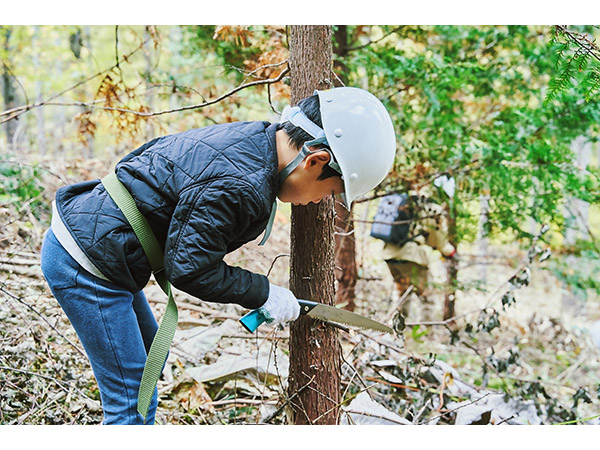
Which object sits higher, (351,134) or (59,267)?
(351,134)

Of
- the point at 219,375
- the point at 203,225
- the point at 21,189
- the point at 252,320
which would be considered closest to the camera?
the point at 203,225

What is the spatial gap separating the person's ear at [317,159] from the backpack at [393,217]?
2889 millimetres

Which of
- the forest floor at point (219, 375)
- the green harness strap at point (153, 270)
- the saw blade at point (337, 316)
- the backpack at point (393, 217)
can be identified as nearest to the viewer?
the green harness strap at point (153, 270)

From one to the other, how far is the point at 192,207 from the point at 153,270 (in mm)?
408

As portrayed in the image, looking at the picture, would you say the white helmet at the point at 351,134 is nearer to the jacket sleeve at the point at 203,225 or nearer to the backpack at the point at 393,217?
the jacket sleeve at the point at 203,225

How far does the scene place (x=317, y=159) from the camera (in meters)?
1.95

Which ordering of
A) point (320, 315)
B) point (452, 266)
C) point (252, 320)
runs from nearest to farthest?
1. point (252, 320)
2. point (320, 315)
3. point (452, 266)

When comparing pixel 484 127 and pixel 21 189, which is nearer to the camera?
pixel 484 127

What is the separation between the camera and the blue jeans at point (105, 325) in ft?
6.30

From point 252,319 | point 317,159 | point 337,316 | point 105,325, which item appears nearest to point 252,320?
point 252,319

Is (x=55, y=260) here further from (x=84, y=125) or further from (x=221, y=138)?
(x=84, y=125)

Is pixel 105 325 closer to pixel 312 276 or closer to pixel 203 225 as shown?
pixel 203 225

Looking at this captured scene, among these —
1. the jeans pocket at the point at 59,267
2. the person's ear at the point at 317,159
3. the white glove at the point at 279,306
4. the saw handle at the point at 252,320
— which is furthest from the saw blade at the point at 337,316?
the jeans pocket at the point at 59,267
